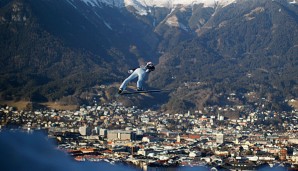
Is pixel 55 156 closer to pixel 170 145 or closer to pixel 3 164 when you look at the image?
pixel 3 164

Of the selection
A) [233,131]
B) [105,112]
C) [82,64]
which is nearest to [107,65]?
[82,64]

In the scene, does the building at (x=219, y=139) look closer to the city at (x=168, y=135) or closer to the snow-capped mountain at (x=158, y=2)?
the city at (x=168, y=135)

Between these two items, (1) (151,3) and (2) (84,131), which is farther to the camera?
(1) (151,3)

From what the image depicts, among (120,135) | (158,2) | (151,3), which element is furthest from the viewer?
(151,3)

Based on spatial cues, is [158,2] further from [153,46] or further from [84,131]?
[84,131]

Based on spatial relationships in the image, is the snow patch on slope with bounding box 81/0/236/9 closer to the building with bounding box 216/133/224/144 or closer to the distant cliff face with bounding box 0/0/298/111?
the distant cliff face with bounding box 0/0/298/111

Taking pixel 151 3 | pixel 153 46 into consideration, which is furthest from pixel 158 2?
pixel 153 46
